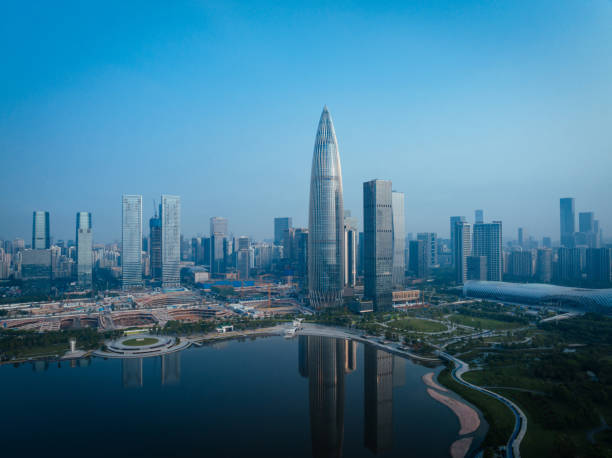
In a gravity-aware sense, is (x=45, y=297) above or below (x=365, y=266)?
below

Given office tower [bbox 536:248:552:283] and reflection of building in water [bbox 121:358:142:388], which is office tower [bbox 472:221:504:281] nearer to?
office tower [bbox 536:248:552:283]

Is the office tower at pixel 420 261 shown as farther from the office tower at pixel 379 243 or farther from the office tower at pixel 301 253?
the office tower at pixel 379 243

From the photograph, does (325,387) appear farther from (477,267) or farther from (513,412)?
(477,267)

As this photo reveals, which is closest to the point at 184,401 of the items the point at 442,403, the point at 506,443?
the point at 442,403

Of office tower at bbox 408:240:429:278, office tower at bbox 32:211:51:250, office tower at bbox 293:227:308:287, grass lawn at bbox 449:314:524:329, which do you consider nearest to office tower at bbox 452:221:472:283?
office tower at bbox 408:240:429:278

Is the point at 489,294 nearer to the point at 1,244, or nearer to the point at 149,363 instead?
the point at 149,363

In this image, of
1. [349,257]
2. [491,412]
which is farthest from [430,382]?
[349,257]

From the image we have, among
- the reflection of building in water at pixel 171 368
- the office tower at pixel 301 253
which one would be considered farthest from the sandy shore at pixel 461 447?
the office tower at pixel 301 253
